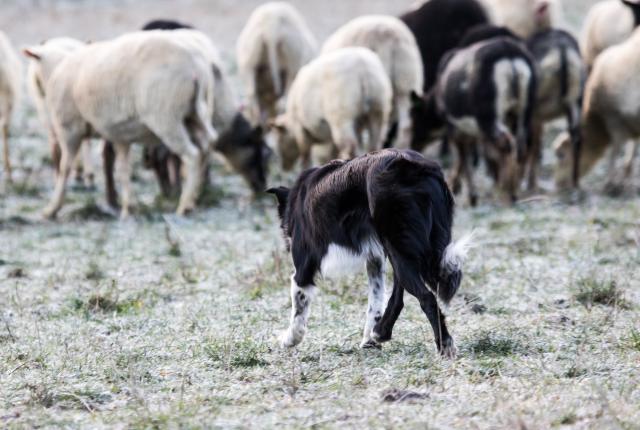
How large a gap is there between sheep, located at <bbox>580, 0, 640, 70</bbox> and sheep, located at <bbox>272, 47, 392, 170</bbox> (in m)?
4.43

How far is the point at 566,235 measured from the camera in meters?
8.88

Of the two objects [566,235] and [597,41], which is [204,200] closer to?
[566,235]

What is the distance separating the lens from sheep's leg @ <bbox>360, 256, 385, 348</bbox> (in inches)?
215

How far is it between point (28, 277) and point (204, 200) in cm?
365

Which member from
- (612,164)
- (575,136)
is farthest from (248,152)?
(612,164)

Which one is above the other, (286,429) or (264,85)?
(286,429)

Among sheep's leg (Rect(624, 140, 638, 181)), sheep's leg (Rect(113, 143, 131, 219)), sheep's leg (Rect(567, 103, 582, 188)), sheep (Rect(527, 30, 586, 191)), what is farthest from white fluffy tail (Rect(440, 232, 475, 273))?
sheep's leg (Rect(624, 140, 638, 181))

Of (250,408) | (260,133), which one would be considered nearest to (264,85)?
(260,133)

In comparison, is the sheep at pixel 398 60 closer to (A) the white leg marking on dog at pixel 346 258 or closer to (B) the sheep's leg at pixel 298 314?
(B) the sheep's leg at pixel 298 314

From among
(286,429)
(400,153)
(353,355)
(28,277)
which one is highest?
(400,153)

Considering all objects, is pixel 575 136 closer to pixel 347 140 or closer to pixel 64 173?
pixel 347 140

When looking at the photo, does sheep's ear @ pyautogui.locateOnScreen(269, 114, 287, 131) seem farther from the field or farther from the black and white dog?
the black and white dog

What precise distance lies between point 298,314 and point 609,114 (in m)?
7.46

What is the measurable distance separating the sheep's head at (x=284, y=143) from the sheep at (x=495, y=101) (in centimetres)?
183
